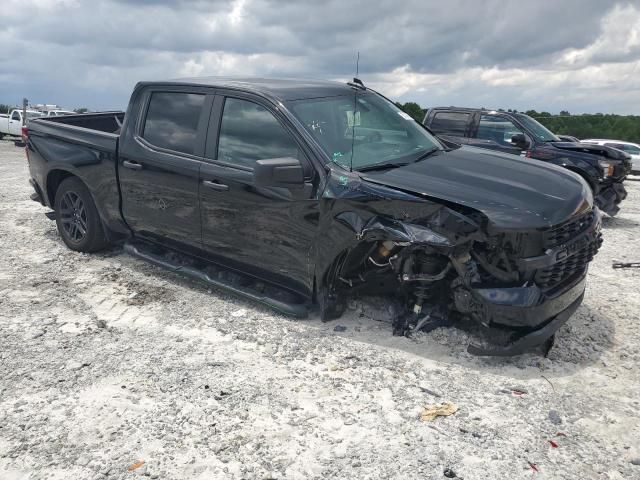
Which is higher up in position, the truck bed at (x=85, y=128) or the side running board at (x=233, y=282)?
the truck bed at (x=85, y=128)

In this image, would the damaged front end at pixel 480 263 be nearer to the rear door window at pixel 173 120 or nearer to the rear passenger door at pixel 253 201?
the rear passenger door at pixel 253 201

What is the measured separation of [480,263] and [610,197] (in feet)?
21.0

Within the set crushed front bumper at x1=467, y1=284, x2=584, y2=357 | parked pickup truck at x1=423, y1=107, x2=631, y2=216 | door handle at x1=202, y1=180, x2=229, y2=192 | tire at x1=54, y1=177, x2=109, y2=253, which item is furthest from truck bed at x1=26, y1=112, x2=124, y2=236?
parked pickup truck at x1=423, y1=107, x2=631, y2=216

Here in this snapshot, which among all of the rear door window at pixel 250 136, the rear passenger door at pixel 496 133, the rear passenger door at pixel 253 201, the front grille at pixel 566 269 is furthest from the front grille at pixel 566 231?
the rear passenger door at pixel 496 133

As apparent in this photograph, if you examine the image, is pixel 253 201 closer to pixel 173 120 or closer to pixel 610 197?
pixel 173 120

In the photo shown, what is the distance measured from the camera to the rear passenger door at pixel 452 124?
33.9 feet

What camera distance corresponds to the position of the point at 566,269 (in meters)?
3.85

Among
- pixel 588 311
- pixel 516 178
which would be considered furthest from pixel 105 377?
pixel 588 311

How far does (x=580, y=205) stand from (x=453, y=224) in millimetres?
1008

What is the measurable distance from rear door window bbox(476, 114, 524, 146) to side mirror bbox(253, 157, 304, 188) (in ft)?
22.8

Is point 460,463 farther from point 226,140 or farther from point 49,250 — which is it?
point 49,250

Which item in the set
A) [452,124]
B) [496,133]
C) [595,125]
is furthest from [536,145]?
[595,125]

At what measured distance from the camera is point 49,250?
6555 millimetres

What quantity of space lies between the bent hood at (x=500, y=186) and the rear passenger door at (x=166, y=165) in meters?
1.69
